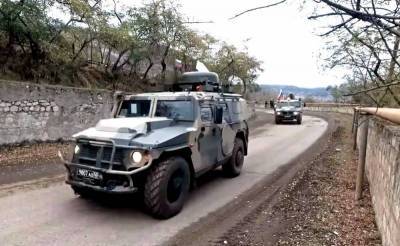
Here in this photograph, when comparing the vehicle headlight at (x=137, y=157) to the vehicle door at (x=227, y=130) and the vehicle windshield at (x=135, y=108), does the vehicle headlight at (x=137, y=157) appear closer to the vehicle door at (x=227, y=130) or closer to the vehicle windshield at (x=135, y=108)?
the vehicle windshield at (x=135, y=108)

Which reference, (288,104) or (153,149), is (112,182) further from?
(288,104)

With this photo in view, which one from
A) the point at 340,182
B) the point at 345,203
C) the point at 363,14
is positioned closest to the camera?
the point at 363,14

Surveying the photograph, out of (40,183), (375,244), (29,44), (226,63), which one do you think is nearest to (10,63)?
(29,44)

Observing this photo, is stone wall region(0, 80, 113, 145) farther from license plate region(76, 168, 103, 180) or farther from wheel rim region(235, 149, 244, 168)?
wheel rim region(235, 149, 244, 168)

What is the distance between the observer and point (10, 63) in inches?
516

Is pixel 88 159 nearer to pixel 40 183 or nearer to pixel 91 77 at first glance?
pixel 40 183

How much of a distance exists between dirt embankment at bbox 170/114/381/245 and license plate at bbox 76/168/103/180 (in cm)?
154

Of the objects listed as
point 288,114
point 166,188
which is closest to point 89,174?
point 166,188

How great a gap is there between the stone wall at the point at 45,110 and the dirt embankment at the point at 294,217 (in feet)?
23.9

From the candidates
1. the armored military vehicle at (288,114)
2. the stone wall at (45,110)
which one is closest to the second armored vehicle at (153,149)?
the stone wall at (45,110)

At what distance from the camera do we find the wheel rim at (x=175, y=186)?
5918mm

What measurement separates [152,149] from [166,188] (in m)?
0.66

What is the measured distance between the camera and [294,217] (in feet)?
19.8

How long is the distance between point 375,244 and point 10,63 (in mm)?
12632
